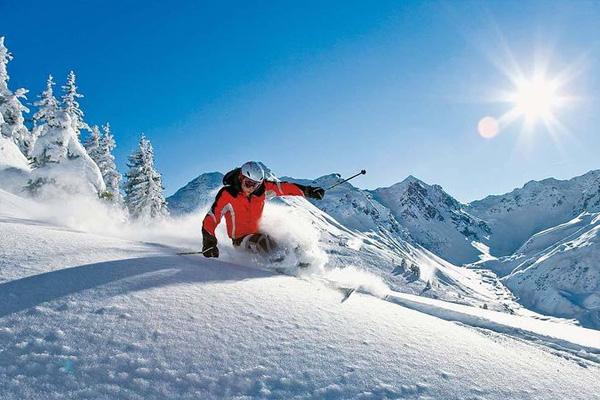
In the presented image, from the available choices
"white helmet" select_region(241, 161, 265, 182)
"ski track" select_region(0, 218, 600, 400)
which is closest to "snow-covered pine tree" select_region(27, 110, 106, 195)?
"white helmet" select_region(241, 161, 265, 182)

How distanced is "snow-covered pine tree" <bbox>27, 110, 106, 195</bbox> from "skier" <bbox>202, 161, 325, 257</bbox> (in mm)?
18788

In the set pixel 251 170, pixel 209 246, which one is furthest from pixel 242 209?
pixel 209 246

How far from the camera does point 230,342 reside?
11.8 ft

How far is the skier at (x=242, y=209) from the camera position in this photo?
26.5ft

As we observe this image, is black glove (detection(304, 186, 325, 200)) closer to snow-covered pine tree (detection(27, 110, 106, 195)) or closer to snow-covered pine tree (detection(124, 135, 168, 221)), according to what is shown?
snow-covered pine tree (detection(27, 110, 106, 195))

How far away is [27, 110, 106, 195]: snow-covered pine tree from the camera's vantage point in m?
24.6

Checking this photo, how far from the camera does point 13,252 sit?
17.2 feet

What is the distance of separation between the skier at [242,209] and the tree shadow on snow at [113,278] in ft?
4.41

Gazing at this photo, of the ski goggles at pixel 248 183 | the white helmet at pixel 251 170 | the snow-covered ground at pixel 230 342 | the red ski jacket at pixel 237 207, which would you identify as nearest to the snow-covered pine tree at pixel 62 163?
the red ski jacket at pixel 237 207

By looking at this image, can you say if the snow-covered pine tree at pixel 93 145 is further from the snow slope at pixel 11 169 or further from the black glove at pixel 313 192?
the black glove at pixel 313 192

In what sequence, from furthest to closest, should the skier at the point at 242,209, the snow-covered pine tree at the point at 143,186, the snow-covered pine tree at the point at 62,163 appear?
the snow-covered pine tree at the point at 143,186
the snow-covered pine tree at the point at 62,163
the skier at the point at 242,209

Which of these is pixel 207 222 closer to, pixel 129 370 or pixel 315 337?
pixel 315 337

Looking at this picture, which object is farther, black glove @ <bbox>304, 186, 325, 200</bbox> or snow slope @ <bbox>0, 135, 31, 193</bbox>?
snow slope @ <bbox>0, 135, 31, 193</bbox>

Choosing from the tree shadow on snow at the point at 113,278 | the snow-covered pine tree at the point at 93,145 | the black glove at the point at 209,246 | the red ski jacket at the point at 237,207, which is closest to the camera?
the tree shadow on snow at the point at 113,278
